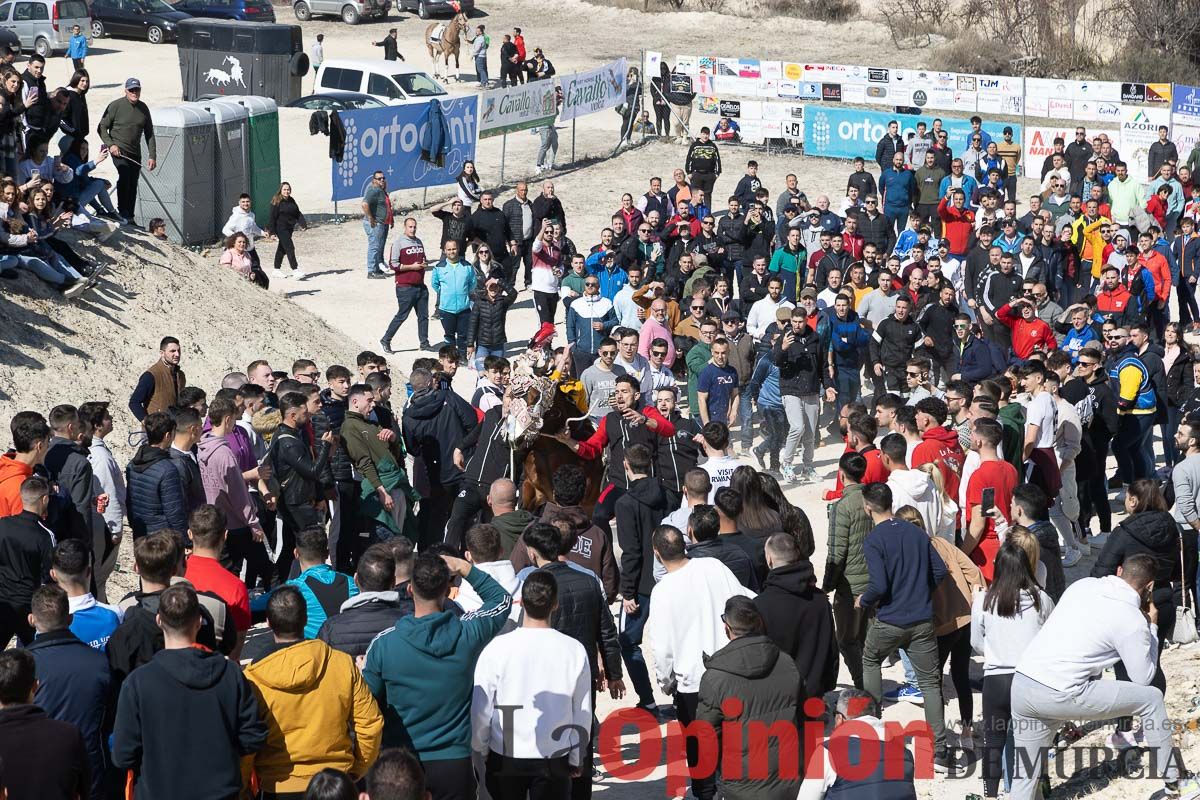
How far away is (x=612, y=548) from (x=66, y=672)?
11.8ft

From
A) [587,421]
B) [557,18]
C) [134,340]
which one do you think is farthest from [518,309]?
[557,18]

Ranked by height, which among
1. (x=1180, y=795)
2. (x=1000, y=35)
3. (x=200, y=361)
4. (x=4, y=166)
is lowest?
(x=1180, y=795)

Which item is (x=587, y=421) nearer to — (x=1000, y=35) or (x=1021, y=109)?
(x=1021, y=109)

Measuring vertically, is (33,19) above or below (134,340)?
above

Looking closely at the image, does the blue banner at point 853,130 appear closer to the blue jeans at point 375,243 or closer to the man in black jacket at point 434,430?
the blue jeans at point 375,243

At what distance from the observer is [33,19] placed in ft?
121

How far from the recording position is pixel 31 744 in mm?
5309

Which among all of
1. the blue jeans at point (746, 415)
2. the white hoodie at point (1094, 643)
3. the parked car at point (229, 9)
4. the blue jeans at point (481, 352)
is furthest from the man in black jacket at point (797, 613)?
the parked car at point (229, 9)

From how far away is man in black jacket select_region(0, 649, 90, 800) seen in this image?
208 inches

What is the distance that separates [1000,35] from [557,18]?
47.4ft

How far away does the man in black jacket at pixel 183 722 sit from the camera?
5484 millimetres

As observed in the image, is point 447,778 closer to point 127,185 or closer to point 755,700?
point 755,700

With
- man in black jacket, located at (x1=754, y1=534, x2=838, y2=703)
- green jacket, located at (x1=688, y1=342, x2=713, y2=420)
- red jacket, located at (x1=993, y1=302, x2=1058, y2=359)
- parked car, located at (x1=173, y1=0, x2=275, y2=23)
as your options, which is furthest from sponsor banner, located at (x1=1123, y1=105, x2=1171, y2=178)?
parked car, located at (x1=173, y1=0, x2=275, y2=23)

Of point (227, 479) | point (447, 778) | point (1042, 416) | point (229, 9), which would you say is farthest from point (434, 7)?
point (447, 778)
